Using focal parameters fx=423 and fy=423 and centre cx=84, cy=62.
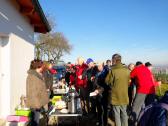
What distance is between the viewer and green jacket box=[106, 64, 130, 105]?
30.6 ft

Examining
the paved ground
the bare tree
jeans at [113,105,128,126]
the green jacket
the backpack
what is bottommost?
the paved ground

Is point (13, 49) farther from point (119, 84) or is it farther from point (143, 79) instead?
point (119, 84)

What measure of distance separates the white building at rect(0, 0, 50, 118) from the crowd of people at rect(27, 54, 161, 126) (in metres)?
1.02

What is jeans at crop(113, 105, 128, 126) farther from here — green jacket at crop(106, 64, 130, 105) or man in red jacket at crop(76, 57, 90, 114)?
man in red jacket at crop(76, 57, 90, 114)

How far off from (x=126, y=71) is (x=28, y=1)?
17.1 feet

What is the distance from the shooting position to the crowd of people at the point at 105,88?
909cm

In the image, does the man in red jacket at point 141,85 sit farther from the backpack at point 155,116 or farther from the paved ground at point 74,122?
the backpack at point 155,116

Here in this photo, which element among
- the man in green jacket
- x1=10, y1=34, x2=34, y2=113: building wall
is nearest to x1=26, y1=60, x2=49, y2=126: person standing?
the man in green jacket

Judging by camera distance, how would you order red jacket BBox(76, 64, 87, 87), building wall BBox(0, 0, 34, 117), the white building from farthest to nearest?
red jacket BBox(76, 64, 87, 87) → the white building → building wall BBox(0, 0, 34, 117)

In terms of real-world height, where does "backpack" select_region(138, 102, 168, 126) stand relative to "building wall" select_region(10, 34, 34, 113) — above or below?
below

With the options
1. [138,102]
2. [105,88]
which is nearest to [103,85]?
[105,88]

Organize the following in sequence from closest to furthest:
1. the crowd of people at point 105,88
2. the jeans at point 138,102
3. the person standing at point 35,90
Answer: the person standing at point 35,90, the crowd of people at point 105,88, the jeans at point 138,102

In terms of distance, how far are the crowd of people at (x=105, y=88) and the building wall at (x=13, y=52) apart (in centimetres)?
100

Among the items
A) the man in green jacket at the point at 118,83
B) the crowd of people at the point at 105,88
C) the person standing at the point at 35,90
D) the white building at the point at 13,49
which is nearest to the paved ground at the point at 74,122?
the crowd of people at the point at 105,88
